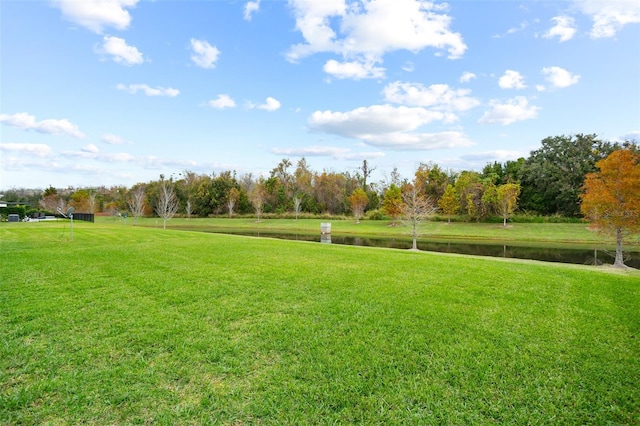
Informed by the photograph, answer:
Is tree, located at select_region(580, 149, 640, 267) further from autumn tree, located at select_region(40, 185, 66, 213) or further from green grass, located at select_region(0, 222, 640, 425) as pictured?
autumn tree, located at select_region(40, 185, 66, 213)

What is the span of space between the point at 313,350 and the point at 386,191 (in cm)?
3646

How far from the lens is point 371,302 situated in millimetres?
5156

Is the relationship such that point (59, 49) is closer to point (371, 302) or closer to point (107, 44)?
point (107, 44)

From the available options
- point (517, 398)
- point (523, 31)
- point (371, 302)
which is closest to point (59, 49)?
point (371, 302)

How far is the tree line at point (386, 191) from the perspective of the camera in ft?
108

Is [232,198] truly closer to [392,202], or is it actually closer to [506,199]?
[392,202]

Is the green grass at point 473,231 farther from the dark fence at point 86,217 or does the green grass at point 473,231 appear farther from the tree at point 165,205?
the dark fence at point 86,217

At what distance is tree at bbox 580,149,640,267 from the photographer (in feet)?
45.4

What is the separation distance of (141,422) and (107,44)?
16127 mm

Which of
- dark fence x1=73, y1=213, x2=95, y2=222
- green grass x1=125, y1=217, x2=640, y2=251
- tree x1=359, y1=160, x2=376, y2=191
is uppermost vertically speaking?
tree x1=359, y1=160, x2=376, y2=191

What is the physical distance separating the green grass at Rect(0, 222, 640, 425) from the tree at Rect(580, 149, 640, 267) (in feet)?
34.3

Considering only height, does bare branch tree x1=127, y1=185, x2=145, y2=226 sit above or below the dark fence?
above

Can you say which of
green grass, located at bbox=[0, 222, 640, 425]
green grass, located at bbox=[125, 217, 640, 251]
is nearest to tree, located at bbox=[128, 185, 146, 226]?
green grass, located at bbox=[125, 217, 640, 251]

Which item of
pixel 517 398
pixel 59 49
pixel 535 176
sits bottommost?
pixel 517 398
